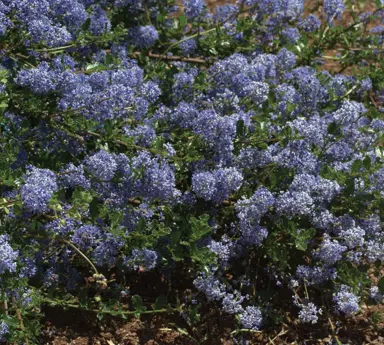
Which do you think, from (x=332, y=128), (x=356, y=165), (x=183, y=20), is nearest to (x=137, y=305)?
(x=356, y=165)

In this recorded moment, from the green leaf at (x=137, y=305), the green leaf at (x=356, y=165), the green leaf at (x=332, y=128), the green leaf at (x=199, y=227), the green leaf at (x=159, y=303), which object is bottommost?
the green leaf at (x=137, y=305)

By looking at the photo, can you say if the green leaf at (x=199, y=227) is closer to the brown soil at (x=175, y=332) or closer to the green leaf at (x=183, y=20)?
the brown soil at (x=175, y=332)

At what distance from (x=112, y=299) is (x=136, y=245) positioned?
29 cm

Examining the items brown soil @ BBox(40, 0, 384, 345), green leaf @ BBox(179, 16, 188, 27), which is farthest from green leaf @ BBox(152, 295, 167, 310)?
green leaf @ BBox(179, 16, 188, 27)

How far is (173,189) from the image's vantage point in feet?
12.2

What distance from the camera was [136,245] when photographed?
3.68 metres

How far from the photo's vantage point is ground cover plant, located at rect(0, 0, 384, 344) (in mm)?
3602

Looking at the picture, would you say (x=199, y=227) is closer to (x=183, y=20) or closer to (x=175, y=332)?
(x=175, y=332)

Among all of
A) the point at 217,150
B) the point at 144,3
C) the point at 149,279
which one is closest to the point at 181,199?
the point at 217,150

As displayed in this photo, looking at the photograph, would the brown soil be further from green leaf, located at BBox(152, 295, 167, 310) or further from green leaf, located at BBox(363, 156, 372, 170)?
green leaf, located at BBox(363, 156, 372, 170)

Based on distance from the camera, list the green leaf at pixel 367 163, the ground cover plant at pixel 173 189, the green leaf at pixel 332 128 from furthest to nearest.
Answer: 1. the green leaf at pixel 332 128
2. the green leaf at pixel 367 163
3. the ground cover plant at pixel 173 189

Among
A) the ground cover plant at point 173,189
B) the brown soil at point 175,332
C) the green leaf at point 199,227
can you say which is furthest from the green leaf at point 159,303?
the green leaf at point 199,227

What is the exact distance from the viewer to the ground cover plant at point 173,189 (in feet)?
11.8

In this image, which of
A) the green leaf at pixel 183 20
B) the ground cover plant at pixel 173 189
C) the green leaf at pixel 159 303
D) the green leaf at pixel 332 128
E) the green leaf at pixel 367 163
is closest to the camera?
the ground cover plant at pixel 173 189
